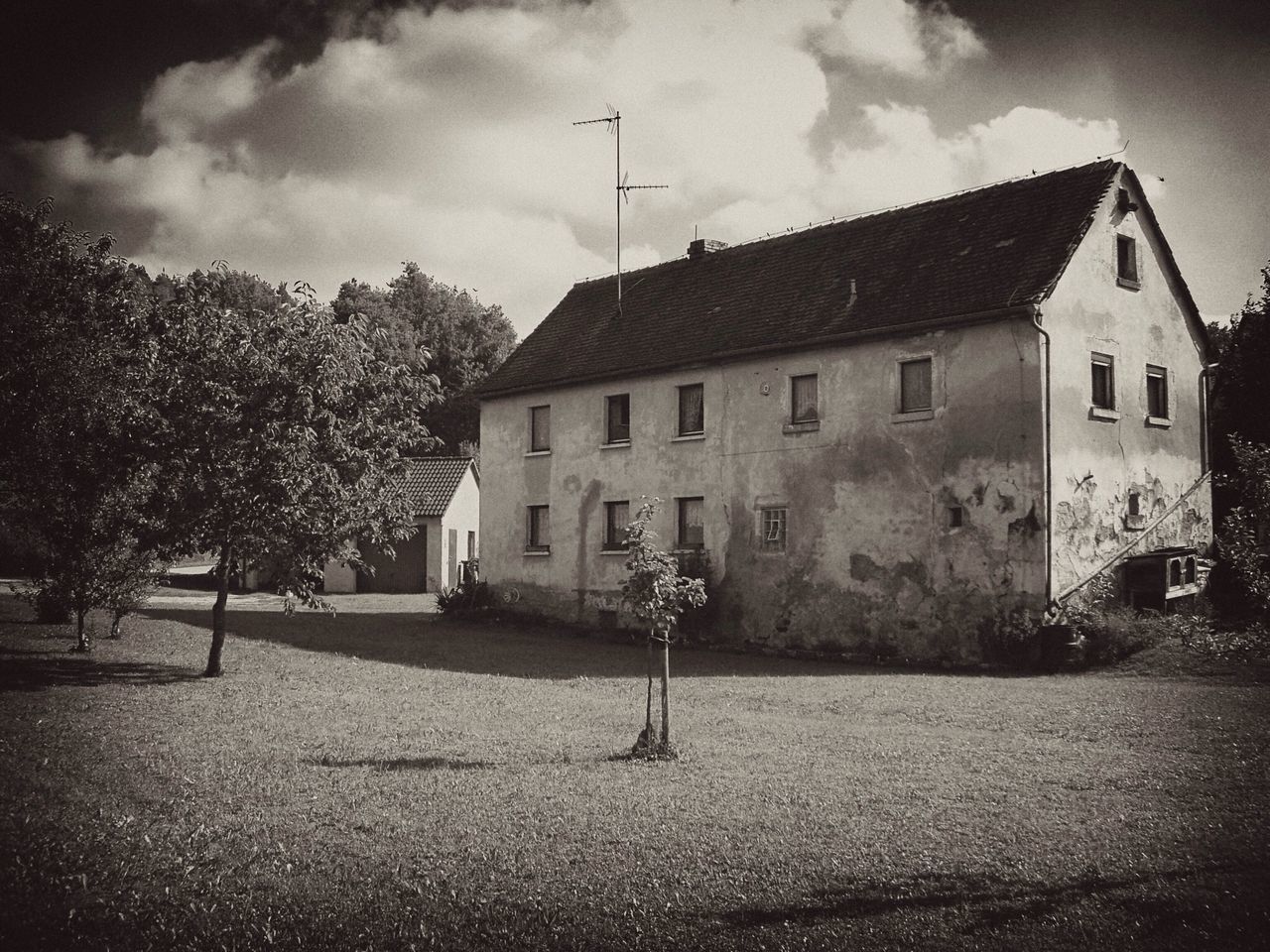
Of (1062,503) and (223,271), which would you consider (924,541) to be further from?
(223,271)

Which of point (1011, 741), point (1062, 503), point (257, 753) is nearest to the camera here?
point (257, 753)

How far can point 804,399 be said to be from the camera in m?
24.4

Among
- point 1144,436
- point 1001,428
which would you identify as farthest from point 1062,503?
point 1144,436

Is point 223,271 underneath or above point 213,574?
above

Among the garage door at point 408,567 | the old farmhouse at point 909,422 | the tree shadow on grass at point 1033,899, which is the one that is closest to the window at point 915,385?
the old farmhouse at point 909,422

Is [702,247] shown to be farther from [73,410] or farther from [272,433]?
[73,410]

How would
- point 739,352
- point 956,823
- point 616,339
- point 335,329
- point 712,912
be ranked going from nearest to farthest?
point 712,912 → point 956,823 → point 335,329 → point 739,352 → point 616,339

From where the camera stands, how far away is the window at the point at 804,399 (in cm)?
2420

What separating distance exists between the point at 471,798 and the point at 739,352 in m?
17.5

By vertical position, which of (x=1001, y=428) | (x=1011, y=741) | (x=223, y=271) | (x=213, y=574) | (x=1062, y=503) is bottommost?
(x=1011, y=741)

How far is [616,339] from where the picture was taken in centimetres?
2964

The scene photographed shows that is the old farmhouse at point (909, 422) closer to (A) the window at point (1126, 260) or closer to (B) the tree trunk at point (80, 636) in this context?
(A) the window at point (1126, 260)

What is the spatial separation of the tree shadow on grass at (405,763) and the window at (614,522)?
16961 mm

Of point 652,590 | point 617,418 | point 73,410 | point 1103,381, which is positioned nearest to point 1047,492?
point 1103,381
